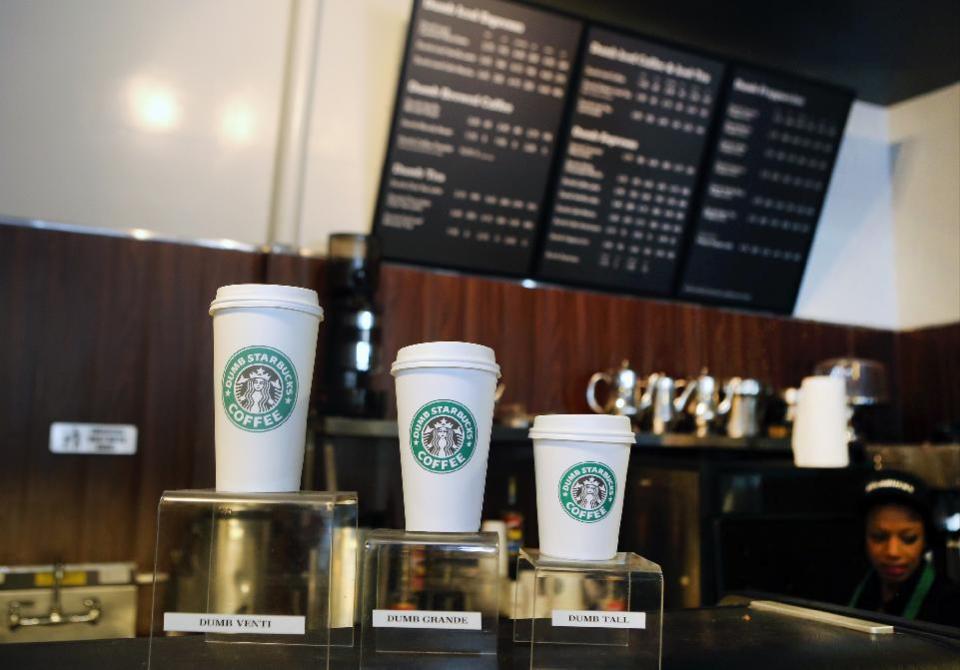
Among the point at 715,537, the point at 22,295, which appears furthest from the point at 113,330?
the point at 715,537

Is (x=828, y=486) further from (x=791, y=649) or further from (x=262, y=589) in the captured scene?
(x=262, y=589)

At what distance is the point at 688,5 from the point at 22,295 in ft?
6.82

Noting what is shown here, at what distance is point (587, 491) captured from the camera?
953 millimetres

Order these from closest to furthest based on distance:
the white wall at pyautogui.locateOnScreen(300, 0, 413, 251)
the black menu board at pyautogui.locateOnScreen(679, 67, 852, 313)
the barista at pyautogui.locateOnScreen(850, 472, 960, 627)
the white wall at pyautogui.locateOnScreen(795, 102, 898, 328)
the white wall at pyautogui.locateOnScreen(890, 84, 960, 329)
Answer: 1. the barista at pyautogui.locateOnScreen(850, 472, 960, 627)
2. the white wall at pyautogui.locateOnScreen(300, 0, 413, 251)
3. the white wall at pyautogui.locateOnScreen(890, 84, 960, 329)
4. the black menu board at pyautogui.locateOnScreen(679, 67, 852, 313)
5. the white wall at pyautogui.locateOnScreen(795, 102, 898, 328)

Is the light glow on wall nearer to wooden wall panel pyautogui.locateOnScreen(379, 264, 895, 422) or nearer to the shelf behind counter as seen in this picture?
wooden wall panel pyautogui.locateOnScreen(379, 264, 895, 422)

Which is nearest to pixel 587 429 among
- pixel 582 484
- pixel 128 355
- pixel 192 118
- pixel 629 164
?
pixel 582 484

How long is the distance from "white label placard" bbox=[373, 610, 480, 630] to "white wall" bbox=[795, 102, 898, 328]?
2.73 m

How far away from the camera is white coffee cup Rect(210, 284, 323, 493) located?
3.15ft

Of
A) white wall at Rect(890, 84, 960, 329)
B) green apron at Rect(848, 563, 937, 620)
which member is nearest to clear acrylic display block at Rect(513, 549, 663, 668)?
green apron at Rect(848, 563, 937, 620)

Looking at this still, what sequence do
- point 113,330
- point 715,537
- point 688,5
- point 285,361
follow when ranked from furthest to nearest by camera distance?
point 688,5 < point 113,330 < point 715,537 < point 285,361

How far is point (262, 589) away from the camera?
33.6 inches

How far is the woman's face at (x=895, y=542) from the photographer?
2.07 m

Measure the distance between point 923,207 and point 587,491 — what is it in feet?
8.55

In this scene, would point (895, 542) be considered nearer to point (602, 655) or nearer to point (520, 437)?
point (520, 437)
